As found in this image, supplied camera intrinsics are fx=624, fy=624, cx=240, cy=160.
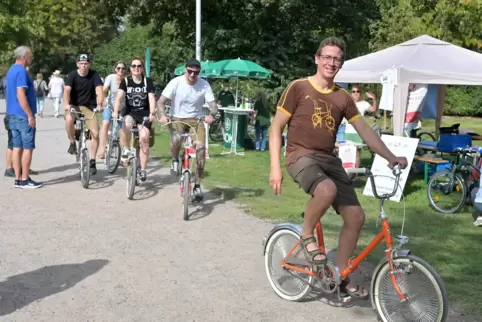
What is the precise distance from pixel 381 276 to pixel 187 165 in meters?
3.87

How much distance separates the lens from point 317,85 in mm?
4453

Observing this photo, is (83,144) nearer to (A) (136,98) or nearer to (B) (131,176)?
(A) (136,98)

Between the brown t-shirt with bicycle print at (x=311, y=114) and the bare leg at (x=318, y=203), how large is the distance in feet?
1.00

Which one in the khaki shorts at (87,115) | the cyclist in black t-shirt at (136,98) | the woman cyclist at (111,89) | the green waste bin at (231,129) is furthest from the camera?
the green waste bin at (231,129)

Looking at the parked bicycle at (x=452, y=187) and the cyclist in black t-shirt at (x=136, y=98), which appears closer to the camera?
the parked bicycle at (x=452, y=187)

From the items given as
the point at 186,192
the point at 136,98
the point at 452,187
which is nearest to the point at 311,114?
the point at 186,192

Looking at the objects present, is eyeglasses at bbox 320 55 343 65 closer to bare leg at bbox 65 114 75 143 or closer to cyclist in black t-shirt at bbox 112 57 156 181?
cyclist in black t-shirt at bbox 112 57 156 181

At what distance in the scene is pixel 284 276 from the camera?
491cm

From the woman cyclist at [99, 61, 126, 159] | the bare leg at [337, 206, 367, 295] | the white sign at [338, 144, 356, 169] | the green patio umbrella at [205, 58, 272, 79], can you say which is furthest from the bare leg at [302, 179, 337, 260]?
the green patio umbrella at [205, 58, 272, 79]

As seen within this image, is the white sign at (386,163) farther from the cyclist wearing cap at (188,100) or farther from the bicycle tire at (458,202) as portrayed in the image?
the cyclist wearing cap at (188,100)

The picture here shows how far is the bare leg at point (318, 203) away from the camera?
13.9 ft

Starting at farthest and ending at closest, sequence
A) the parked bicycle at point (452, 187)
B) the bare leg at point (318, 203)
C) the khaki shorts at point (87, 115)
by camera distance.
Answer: the khaki shorts at point (87, 115)
the parked bicycle at point (452, 187)
the bare leg at point (318, 203)

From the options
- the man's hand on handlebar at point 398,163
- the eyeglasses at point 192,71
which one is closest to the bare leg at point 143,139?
the eyeglasses at point 192,71

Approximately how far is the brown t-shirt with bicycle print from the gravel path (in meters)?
1.22
